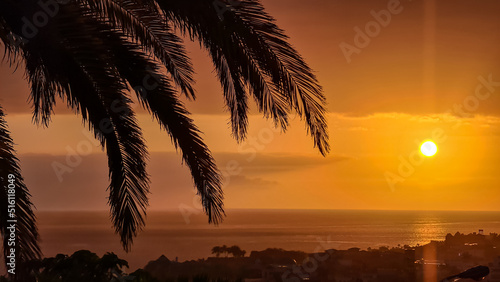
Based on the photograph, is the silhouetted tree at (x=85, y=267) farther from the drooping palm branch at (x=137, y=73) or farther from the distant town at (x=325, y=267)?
the drooping palm branch at (x=137, y=73)

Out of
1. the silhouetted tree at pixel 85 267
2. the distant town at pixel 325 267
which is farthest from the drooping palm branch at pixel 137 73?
the silhouetted tree at pixel 85 267

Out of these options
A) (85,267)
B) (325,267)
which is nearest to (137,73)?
(85,267)

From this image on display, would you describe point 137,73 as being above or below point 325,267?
above

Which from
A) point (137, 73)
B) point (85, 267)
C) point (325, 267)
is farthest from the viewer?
point (325, 267)

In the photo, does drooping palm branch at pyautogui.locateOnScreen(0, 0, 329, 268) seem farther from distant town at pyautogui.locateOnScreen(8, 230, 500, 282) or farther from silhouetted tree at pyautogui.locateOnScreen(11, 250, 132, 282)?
silhouetted tree at pyautogui.locateOnScreen(11, 250, 132, 282)

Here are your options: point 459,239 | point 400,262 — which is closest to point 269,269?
point 400,262

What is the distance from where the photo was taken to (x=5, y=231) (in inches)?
190

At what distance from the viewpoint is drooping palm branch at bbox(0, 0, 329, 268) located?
4.73 m

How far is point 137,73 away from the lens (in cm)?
567

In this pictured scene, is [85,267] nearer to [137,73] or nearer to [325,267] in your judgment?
[137,73]

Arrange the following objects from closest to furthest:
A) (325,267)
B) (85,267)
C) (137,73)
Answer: (137,73) → (85,267) → (325,267)

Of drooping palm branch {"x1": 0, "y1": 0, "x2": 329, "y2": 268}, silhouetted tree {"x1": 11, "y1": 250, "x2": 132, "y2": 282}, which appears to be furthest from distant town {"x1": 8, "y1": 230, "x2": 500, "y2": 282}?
drooping palm branch {"x1": 0, "y1": 0, "x2": 329, "y2": 268}

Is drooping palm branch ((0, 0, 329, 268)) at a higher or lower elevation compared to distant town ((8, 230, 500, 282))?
higher

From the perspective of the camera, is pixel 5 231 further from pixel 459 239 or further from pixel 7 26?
pixel 459 239
